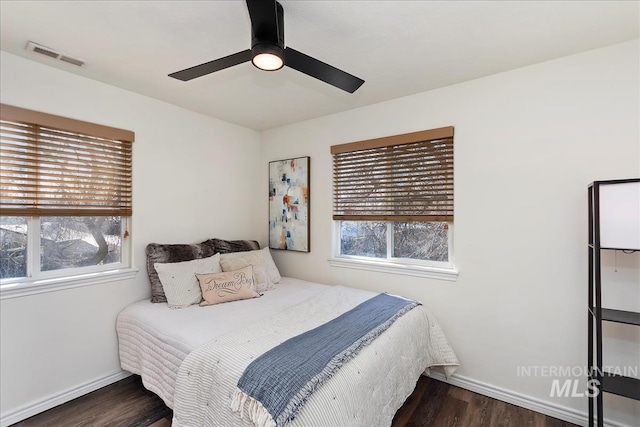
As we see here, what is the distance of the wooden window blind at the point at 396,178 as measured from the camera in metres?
2.56

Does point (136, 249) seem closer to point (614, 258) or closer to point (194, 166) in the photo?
point (194, 166)

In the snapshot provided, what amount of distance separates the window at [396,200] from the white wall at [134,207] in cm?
135

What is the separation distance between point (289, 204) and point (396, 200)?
133 cm

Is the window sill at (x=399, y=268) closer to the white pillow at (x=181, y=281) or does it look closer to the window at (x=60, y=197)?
the white pillow at (x=181, y=281)

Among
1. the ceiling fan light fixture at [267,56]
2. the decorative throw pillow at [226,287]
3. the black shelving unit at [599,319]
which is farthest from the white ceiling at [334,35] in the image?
the decorative throw pillow at [226,287]

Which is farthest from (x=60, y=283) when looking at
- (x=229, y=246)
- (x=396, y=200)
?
(x=396, y=200)

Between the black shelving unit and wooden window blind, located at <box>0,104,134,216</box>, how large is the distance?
340 centimetres

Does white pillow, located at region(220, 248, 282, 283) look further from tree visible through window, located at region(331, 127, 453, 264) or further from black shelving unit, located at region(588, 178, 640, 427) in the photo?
black shelving unit, located at region(588, 178, 640, 427)

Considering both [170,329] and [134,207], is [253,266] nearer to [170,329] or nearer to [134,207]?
[170,329]

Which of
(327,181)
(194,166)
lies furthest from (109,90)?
(327,181)

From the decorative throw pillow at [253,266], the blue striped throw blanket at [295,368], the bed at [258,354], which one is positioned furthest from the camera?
the decorative throw pillow at [253,266]

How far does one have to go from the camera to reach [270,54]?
4.60 ft

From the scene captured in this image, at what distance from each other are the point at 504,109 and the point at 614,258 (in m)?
1.25

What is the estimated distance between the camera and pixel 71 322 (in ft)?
7.57
